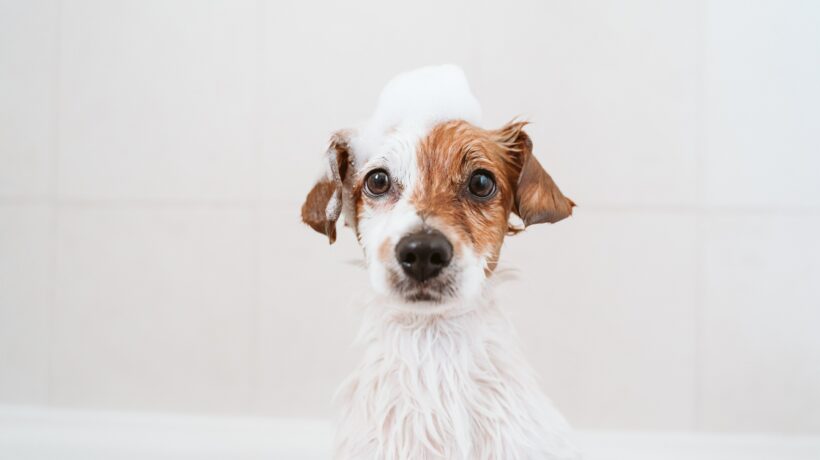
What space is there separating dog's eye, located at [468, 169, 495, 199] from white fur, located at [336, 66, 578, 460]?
2.2 inches

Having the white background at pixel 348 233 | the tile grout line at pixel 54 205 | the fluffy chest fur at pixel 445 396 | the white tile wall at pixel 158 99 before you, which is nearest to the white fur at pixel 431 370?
the fluffy chest fur at pixel 445 396

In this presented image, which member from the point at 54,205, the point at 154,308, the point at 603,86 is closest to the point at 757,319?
the point at 603,86

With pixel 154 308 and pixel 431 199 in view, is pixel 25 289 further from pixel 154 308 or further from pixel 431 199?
pixel 431 199

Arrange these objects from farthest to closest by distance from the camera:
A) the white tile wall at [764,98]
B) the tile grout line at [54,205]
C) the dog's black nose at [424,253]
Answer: the tile grout line at [54,205], the white tile wall at [764,98], the dog's black nose at [424,253]

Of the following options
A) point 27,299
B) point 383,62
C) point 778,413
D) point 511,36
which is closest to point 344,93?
point 383,62

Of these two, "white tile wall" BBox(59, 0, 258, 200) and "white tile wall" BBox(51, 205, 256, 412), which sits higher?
"white tile wall" BBox(59, 0, 258, 200)

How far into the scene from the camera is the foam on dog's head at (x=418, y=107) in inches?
26.9

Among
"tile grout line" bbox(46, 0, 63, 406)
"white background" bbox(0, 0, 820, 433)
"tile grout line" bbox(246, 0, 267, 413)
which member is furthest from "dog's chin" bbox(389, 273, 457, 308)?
"tile grout line" bbox(46, 0, 63, 406)

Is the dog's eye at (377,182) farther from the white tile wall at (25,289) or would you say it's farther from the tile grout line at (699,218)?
the white tile wall at (25,289)

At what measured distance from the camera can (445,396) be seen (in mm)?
621

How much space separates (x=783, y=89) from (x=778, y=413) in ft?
1.83

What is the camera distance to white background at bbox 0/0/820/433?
3.58 ft

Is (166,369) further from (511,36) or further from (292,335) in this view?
(511,36)

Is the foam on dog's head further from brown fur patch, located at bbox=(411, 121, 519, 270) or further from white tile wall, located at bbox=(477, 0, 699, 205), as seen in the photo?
white tile wall, located at bbox=(477, 0, 699, 205)
